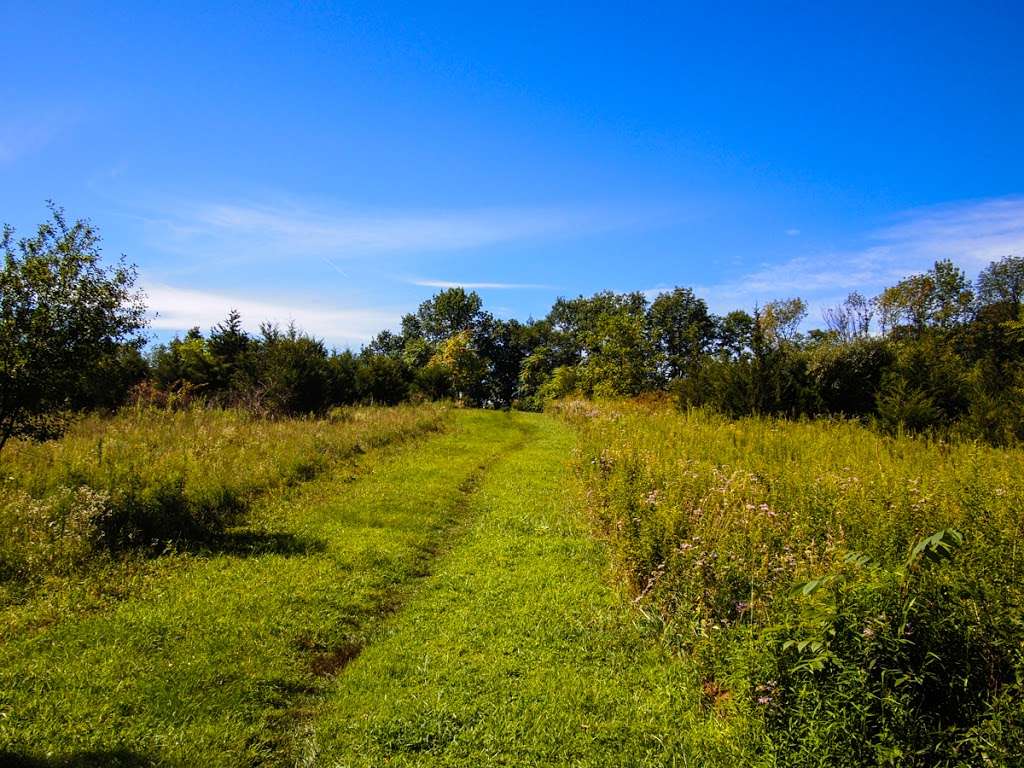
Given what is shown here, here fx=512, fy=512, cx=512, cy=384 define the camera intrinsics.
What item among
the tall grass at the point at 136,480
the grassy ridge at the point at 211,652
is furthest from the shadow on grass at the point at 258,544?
the tall grass at the point at 136,480

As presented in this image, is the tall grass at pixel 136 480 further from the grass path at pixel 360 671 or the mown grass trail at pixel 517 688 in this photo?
the mown grass trail at pixel 517 688

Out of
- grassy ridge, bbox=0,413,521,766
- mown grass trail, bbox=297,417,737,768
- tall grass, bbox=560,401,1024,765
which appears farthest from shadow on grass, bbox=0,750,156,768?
tall grass, bbox=560,401,1024,765

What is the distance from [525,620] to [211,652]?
3.15 metres

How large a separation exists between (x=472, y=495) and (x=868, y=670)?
9.38 meters

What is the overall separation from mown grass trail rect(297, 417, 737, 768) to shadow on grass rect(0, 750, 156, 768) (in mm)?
1054

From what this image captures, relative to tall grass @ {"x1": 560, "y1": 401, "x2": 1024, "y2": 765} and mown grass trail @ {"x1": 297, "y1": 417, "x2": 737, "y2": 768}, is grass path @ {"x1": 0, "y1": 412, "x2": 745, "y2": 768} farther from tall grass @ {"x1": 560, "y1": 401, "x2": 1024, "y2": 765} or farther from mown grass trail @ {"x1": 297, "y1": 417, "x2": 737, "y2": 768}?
tall grass @ {"x1": 560, "y1": 401, "x2": 1024, "y2": 765}

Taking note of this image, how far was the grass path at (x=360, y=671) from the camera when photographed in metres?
3.69

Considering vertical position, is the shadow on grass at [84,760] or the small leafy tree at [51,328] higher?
the small leafy tree at [51,328]

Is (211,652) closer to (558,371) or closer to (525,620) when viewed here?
(525,620)

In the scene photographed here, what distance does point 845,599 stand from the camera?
3.37m

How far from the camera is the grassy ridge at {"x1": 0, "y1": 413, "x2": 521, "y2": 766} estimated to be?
3611 millimetres

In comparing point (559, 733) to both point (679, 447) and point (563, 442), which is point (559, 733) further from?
point (563, 442)

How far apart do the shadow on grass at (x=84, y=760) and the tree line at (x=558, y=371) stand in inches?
234

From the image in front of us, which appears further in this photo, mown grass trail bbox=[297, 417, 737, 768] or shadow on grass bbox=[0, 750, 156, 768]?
mown grass trail bbox=[297, 417, 737, 768]
